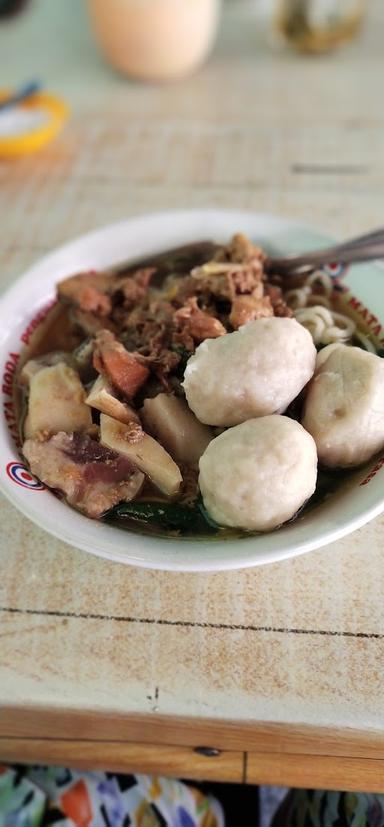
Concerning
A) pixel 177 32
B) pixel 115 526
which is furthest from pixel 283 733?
pixel 177 32

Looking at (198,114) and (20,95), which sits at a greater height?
(20,95)

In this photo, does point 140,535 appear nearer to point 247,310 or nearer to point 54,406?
point 54,406

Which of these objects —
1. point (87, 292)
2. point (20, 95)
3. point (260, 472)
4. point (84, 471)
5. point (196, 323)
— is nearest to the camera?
point (260, 472)

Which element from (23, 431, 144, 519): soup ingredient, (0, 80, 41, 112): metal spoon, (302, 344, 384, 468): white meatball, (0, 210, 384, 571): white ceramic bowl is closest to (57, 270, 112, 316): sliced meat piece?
(0, 210, 384, 571): white ceramic bowl

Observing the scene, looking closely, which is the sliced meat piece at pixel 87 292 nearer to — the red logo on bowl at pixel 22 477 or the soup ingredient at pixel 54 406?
the soup ingredient at pixel 54 406

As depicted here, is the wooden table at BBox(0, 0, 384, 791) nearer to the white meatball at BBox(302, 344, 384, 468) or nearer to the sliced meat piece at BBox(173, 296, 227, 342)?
the white meatball at BBox(302, 344, 384, 468)

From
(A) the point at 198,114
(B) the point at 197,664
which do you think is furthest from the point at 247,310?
(A) the point at 198,114
